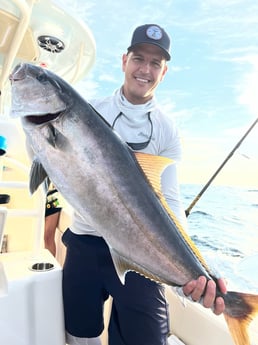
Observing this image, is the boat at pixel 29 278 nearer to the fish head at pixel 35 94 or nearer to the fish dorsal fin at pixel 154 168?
the fish dorsal fin at pixel 154 168

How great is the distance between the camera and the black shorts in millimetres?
1643

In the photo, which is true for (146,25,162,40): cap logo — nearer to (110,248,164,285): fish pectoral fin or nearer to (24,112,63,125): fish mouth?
(24,112,63,125): fish mouth

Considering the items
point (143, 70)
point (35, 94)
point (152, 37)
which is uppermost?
point (152, 37)

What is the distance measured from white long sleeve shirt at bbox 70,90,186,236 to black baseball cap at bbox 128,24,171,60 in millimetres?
298

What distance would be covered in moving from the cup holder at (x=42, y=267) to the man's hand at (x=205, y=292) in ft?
3.02

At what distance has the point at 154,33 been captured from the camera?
1778 millimetres

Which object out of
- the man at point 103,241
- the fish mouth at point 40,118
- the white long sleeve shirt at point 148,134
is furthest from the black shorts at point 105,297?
the fish mouth at point 40,118

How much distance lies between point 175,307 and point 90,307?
1.80ft

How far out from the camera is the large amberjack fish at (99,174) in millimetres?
1104

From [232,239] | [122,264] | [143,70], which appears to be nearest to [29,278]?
A: [122,264]

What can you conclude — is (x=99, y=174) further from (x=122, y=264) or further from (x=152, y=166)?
(x=122, y=264)

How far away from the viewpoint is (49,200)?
367cm

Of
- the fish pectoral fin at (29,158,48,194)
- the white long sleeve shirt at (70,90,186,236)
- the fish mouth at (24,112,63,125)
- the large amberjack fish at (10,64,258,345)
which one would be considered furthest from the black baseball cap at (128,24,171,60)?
the fish pectoral fin at (29,158,48,194)

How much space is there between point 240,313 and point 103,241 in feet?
2.59
